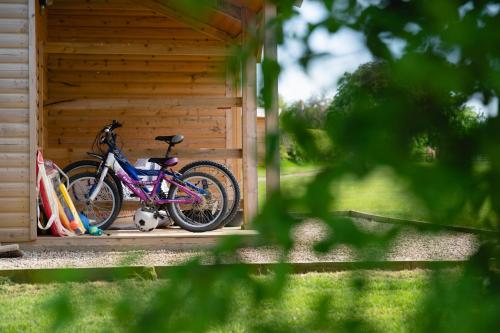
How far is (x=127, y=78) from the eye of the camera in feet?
36.7

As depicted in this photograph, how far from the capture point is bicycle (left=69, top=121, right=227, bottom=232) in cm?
805

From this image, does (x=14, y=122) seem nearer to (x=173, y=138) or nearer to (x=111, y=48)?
(x=111, y=48)

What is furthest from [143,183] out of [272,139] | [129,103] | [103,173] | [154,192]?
[272,139]

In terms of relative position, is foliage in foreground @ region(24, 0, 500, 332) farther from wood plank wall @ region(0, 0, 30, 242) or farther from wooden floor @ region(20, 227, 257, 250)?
wood plank wall @ region(0, 0, 30, 242)

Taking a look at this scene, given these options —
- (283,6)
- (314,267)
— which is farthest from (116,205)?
(283,6)

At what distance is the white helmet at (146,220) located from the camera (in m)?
8.18

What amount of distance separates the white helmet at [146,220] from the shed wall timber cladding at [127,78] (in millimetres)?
2887

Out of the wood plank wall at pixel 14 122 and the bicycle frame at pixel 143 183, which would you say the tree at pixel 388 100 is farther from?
the bicycle frame at pixel 143 183

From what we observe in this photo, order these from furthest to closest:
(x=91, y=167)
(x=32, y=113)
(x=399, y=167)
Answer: (x=91, y=167) → (x=32, y=113) → (x=399, y=167)

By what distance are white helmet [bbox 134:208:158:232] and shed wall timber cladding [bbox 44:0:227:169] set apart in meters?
2.89

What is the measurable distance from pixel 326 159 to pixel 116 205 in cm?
729

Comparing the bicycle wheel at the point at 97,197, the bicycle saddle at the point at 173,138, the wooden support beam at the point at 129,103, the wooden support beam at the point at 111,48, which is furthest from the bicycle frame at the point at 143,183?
the wooden support beam at the point at 111,48

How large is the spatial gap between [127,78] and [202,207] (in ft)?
12.0

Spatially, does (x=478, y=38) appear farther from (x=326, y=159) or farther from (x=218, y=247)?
(x=218, y=247)
